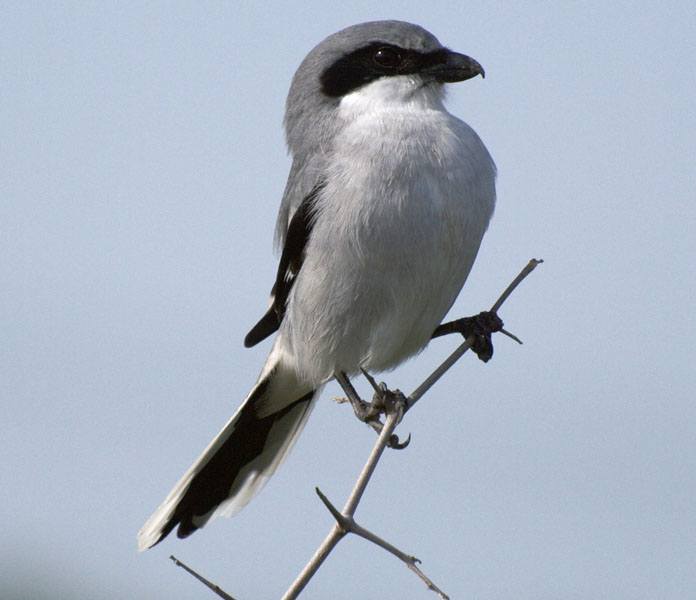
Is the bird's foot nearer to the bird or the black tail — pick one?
the bird

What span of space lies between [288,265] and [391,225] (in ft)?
2.15

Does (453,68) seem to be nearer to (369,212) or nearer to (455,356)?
(369,212)

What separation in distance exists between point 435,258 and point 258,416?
1329 mm

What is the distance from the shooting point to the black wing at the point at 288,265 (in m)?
4.06

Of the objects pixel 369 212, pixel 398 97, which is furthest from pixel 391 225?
pixel 398 97

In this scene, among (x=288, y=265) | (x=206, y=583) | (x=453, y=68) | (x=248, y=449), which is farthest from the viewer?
(x=248, y=449)

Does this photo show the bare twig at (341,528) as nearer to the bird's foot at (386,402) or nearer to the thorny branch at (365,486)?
the thorny branch at (365,486)

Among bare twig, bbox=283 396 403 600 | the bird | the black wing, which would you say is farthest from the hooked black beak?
bare twig, bbox=283 396 403 600

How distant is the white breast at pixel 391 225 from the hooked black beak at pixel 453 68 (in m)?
0.07

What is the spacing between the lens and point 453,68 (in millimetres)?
4004

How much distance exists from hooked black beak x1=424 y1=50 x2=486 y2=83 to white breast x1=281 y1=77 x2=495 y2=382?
7cm

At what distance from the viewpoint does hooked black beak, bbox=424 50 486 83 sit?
399 cm

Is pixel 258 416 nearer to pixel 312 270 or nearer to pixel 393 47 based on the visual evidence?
pixel 312 270

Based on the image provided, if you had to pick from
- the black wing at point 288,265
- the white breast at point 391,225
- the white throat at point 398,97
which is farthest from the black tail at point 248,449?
the white throat at point 398,97
